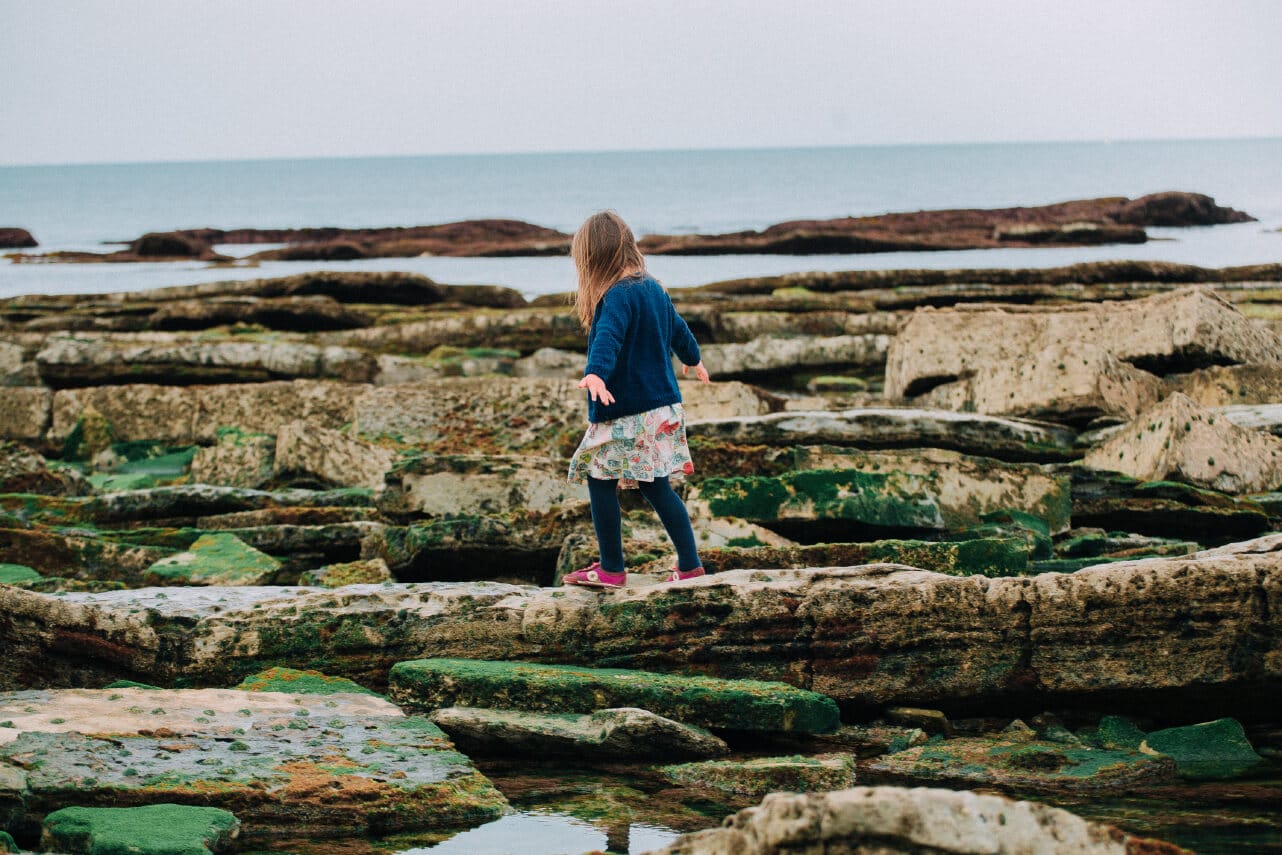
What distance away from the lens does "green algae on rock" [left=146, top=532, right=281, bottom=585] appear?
16.0ft

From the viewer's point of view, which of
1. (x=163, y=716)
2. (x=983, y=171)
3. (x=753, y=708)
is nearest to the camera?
(x=163, y=716)

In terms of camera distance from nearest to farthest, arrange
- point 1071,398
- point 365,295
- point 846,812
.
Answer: point 846,812 < point 1071,398 < point 365,295

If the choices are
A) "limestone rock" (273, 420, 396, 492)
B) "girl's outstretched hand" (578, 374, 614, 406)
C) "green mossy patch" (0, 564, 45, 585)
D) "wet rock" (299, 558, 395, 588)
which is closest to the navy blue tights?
"girl's outstretched hand" (578, 374, 614, 406)

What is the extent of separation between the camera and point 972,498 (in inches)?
210

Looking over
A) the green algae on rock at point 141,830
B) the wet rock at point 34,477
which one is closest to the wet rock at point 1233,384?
the green algae on rock at point 141,830

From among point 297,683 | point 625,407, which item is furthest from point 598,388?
point 297,683

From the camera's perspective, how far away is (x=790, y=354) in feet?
34.1

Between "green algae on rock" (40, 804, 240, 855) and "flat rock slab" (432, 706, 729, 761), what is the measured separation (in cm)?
75

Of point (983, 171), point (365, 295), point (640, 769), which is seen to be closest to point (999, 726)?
point (640, 769)

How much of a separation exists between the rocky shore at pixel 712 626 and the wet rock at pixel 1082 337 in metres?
0.03

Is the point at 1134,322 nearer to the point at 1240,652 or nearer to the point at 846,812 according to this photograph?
the point at 1240,652

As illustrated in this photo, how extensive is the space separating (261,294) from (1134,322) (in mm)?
9668

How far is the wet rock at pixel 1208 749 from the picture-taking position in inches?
123

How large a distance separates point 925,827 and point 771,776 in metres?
1.10
